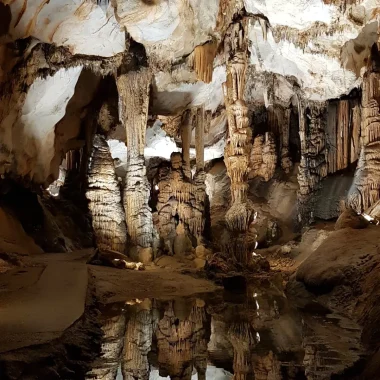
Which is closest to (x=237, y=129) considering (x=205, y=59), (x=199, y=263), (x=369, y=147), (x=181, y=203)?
(x=205, y=59)

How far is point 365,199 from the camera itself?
14.1 meters

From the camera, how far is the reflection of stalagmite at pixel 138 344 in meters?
3.84

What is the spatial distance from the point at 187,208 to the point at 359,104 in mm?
7107

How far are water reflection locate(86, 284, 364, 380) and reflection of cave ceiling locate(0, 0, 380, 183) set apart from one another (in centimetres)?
585

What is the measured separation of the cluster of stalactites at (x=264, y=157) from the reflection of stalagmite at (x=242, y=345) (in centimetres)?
1492

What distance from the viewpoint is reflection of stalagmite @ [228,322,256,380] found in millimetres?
3856

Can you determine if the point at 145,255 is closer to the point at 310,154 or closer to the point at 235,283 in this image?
the point at 235,283

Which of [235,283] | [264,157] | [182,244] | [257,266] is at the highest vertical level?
[264,157]

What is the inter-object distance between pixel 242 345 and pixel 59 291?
2587mm

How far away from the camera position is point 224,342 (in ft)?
15.7

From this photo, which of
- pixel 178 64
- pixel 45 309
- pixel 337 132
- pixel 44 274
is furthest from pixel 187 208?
pixel 45 309

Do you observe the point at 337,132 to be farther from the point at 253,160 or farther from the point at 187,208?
the point at 187,208

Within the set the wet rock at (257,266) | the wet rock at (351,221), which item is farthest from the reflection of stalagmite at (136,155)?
the wet rock at (351,221)

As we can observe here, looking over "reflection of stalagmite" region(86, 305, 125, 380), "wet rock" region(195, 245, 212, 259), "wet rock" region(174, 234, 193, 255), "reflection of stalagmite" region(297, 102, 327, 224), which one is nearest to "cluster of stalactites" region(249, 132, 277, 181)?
"reflection of stalagmite" region(297, 102, 327, 224)
